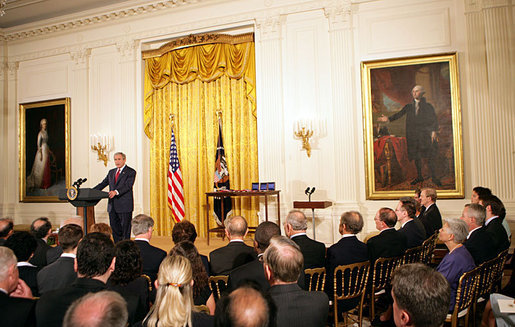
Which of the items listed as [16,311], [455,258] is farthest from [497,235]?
[16,311]

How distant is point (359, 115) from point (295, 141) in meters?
1.44

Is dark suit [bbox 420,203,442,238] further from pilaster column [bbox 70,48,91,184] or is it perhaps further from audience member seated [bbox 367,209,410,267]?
pilaster column [bbox 70,48,91,184]

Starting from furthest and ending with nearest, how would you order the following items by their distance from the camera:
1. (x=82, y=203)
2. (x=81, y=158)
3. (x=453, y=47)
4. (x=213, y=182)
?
(x=81, y=158), (x=213, y=182), (x=453, y=47), (x=82, y=203)

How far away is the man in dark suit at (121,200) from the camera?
7.30 metres

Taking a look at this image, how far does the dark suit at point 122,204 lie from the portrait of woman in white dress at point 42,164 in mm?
4625

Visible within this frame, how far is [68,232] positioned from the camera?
324 cm

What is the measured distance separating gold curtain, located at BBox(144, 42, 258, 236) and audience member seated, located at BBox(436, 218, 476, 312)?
6.06m

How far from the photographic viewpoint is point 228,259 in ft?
11.4

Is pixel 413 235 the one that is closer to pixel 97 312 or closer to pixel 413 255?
pixel 413 255

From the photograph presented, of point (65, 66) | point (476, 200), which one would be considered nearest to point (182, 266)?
point (476, 200)

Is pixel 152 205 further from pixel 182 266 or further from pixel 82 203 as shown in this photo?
pixel 182 266

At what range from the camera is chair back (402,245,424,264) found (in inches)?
153

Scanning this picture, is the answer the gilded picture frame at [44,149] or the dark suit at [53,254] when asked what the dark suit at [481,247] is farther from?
the gilded picture frame at [44,149]

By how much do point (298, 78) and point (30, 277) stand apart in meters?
6.70
